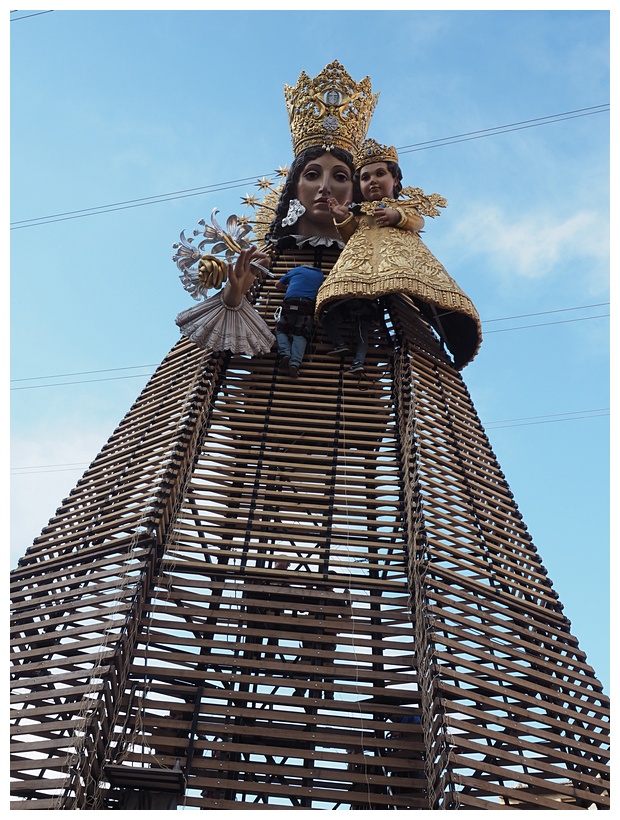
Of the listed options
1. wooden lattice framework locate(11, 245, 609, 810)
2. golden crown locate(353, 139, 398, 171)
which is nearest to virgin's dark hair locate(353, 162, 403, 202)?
golden crown locate(353, 139, 398, 171)

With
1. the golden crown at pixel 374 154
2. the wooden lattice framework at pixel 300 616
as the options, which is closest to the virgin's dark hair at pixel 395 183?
the golden crown at pixel 374 154

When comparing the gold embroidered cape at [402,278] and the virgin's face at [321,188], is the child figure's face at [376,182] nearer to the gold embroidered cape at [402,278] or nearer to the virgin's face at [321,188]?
the gold embroidered cape at [402,278]

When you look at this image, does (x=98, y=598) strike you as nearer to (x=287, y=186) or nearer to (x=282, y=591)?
(x=282, y=591)

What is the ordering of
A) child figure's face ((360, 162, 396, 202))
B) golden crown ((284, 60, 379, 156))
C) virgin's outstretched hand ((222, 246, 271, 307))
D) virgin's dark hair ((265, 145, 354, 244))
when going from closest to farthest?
1. virgin's outstretched hand ((222, 246, 271, 307))
2. child figure's face ((360, 162, 396, 202))
3. virgin's dark hair ((265, 145, 354, 244))
4. golden crown ((284, 60, 379, 156))

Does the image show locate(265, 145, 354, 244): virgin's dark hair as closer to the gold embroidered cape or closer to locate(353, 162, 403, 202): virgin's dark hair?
locate(353, 162, 403, 202): virgin's dark hair

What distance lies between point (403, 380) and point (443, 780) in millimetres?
3958

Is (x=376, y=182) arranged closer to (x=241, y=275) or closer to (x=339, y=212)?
(x=339, y=212)

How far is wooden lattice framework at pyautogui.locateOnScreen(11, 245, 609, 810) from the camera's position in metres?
6.54

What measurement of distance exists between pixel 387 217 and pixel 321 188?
1473 mm

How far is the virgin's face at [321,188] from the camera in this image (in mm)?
11203

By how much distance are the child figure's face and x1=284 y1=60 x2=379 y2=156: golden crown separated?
1048 mm

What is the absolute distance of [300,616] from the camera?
7.81 metres

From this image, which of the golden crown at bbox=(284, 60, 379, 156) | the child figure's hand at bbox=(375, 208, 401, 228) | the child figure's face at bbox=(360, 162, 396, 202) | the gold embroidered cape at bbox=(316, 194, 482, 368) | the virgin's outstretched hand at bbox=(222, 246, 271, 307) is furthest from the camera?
the golden crown at bbox=(284, 60, 379, 156)

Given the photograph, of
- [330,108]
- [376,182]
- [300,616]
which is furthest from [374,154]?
[300,616]
